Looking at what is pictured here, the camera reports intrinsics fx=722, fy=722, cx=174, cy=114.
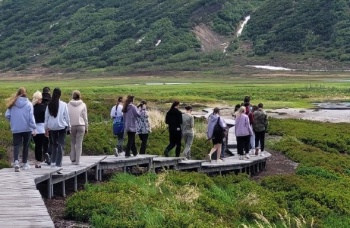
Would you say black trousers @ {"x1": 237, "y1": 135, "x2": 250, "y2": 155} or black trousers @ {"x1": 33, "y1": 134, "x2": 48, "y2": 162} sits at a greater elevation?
black trousers @ {"x1": 33, "y1": 134, "x2": 48, "y2": 162}

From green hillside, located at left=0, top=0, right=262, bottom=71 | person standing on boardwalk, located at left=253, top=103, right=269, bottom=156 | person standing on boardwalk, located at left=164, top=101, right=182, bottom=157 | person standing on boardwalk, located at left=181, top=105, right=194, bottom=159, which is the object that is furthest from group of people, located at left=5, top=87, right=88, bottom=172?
green hillside, located at left=0, top=0, right=262, bottom=71

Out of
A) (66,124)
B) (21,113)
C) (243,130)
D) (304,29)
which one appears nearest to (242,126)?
(243,130)

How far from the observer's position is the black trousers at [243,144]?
74.4ft

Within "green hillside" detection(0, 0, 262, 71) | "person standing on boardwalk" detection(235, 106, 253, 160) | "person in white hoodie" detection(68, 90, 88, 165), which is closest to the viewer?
"person in white hoodie" detection(68, 90, 88, 165)

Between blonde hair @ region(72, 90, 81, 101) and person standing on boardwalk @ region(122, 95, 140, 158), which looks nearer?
blonde hair @ region(72, 90, 81, 101)

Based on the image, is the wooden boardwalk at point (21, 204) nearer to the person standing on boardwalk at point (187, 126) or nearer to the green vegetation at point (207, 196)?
the green vegetation at point (207, 196)

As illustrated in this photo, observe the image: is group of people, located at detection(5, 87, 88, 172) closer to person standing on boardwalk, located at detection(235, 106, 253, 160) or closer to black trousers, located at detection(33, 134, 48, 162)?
black trousers, located at detection(33, 134, 48, 162)

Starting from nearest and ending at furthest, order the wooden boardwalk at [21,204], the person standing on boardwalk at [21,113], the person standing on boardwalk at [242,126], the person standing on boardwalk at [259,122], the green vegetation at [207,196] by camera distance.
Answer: the wooden boardwalk at [21,204]
the green vegetation at [207,196]
the person standing on boardwalk at [21,113]
the person standing on boardwalk at [242,126]
the person standing on boardwalk at [259,122]

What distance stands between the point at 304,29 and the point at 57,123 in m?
151

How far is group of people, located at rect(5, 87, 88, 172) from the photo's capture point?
15.8m

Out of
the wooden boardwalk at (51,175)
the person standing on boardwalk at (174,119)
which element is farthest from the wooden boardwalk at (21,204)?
the person standing on boardwalk at (174,119)

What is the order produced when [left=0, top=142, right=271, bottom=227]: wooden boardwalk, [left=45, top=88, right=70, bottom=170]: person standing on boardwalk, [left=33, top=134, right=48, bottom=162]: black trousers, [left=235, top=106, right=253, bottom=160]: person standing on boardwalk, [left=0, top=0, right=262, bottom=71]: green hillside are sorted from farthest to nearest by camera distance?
1. [left=0, top=0, right=262, bottom=71]: green hillside
2. [left=235, top=106, right=253, bottom=160]: person standing on boardwalk
3. [left=33, top=134, right=48, bottom=162]: black trousers
4. [left=45, top=88, right=70, bottom=170]: person standing on boardwalk
5. [left=0, top=142, right=271, bottom=227]: wooden boardwalk

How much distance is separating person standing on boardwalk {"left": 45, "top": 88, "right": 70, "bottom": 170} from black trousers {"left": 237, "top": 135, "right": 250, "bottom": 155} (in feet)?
25.3

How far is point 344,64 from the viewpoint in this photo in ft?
461
